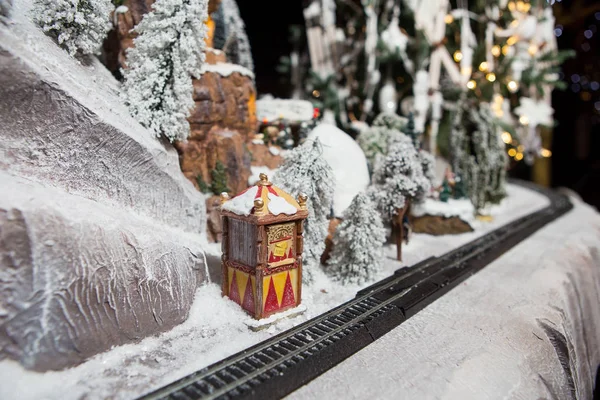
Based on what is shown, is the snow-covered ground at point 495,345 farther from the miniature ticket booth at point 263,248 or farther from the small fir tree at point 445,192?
the small fir tree at point 445,192

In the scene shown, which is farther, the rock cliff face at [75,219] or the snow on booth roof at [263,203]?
the snow on booth roof at [263,203]

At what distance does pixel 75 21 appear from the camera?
695cm

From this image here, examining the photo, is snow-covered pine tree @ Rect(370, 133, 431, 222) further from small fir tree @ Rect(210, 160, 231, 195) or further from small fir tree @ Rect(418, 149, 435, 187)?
small fir tree @ Rect(210, 160, 231, 195)

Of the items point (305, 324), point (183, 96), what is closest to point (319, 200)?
point (305, 324)

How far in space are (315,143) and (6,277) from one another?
5525 mm

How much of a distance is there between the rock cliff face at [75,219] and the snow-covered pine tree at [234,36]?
6892 mm

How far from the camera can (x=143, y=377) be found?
5.10 metres

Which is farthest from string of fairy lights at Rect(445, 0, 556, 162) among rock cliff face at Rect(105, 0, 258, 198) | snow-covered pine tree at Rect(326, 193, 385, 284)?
rock cliff face at Rect(105, 0, 258, 198)

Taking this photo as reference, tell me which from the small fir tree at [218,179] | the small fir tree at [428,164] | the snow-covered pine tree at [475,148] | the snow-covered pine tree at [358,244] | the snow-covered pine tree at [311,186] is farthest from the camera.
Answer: the snow-covered pine tree at [475,148]

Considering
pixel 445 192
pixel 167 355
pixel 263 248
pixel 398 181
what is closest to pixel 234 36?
pixel 398 181

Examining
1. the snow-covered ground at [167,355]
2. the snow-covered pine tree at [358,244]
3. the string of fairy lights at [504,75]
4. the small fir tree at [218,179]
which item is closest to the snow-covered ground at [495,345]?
the snow-covered ground at [167,355]

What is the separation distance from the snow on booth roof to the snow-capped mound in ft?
11.3

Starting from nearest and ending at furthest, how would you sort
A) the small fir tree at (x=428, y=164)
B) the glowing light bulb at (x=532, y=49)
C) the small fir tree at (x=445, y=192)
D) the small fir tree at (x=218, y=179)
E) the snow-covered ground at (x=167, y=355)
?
the snow-covered ground at (x=167, y=355) → the small fir tree at (x=218, y=179) → the small fir tree at (x=428, y=164) → the small fir tree at (x=445, y=192) → the glowing light bulb at (x=532, y=49)

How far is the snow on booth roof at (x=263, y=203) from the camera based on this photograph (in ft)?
20.7
